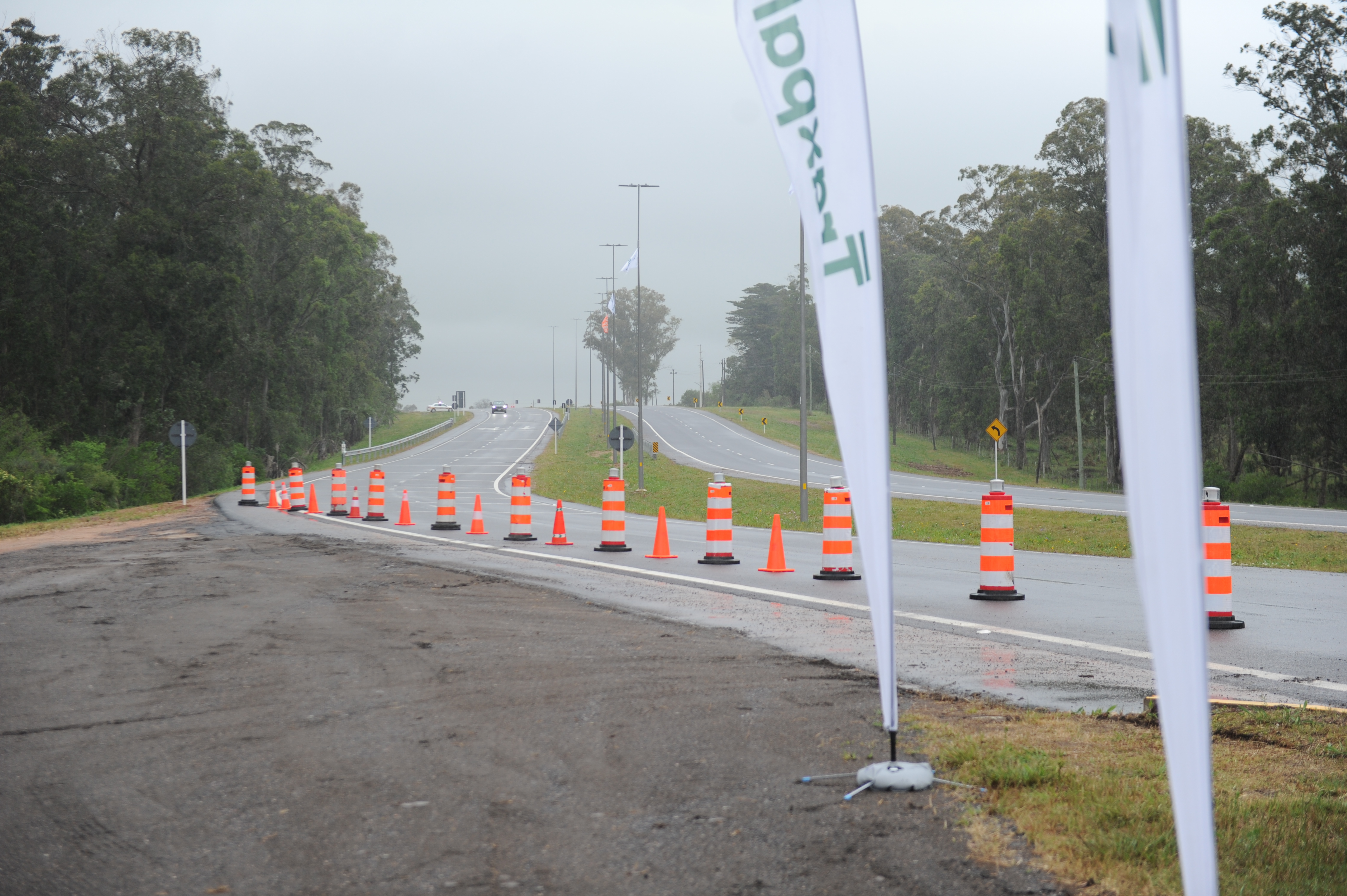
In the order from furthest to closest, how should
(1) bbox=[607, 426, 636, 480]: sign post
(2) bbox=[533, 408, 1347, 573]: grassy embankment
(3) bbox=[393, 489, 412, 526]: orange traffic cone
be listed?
(1) bbox=[607, 426, 636, 480]: sign post → (3) bbox=[393, 489, 412, 526]: orange traffic cone → (2) bbox=[533, 408, 1347, 573]: grassy embankment

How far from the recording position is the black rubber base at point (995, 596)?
11203mm

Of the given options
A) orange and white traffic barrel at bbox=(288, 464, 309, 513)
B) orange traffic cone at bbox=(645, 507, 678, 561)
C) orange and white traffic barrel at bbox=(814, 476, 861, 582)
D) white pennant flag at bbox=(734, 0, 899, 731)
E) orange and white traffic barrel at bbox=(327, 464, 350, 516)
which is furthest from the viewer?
orange and white traffic barrel at bbox=(288, 464, 309, 513)

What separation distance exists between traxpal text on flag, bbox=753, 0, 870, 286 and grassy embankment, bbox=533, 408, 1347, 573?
13666mm

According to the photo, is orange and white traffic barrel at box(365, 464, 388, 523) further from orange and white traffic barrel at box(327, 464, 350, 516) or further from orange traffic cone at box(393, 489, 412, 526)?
orange and white traffic barrel at box(327, 464, 350, 516)

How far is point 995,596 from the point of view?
11.2 metres

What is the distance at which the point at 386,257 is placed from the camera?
8800cm

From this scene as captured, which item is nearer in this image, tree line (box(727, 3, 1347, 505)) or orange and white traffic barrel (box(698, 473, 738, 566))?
orange and white traffic barrel (box(698, 473, 738, 566))

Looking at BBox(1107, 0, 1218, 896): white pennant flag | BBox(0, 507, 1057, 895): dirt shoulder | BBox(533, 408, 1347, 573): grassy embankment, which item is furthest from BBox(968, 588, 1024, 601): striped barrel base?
BBox(1107, 0, 1218, 896): white pennant flag

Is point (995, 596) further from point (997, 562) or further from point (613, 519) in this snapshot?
point (613, 519)

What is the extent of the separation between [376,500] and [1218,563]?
18550 millimetres

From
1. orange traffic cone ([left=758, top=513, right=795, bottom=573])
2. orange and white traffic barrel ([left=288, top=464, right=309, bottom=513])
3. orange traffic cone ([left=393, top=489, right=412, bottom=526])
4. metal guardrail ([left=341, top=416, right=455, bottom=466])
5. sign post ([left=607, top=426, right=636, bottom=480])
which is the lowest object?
orange traffic cone ([left=758, top=513, right=795, bottom=573])

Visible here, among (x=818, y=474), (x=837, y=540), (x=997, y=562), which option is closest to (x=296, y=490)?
(x=837, y=540)

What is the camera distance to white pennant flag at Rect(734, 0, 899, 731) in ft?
Answer: 13.7

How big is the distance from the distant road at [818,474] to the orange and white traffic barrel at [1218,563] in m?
3.28
